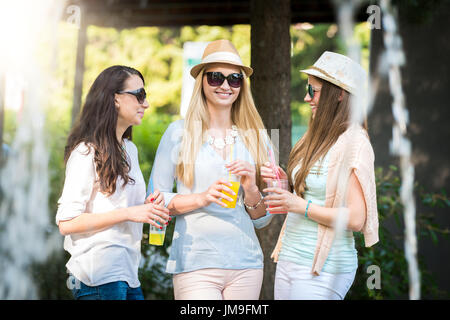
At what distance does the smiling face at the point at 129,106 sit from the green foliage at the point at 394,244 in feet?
6.05

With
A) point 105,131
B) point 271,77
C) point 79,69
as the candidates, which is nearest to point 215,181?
point 105,131

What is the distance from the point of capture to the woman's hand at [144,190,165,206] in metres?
2.26

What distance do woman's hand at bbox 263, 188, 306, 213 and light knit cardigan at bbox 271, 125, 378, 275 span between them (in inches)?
4.3

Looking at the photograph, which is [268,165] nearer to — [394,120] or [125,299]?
[125,299]

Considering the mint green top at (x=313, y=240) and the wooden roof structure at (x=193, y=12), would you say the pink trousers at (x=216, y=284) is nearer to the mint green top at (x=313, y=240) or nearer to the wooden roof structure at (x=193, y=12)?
the mint green top at (x=313, y=240)

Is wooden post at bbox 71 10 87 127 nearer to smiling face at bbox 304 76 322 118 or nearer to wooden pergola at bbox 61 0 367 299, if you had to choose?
wooden pergola at bbox 61 0 367 299

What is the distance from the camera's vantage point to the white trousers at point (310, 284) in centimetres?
229

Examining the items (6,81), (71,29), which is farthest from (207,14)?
(6,81)

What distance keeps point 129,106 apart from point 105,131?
162 mm

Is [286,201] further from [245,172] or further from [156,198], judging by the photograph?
[156,198]

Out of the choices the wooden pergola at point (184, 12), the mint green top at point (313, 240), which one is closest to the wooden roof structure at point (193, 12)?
the wooden pergola at point (184, 12)

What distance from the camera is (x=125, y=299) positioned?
2301mm
